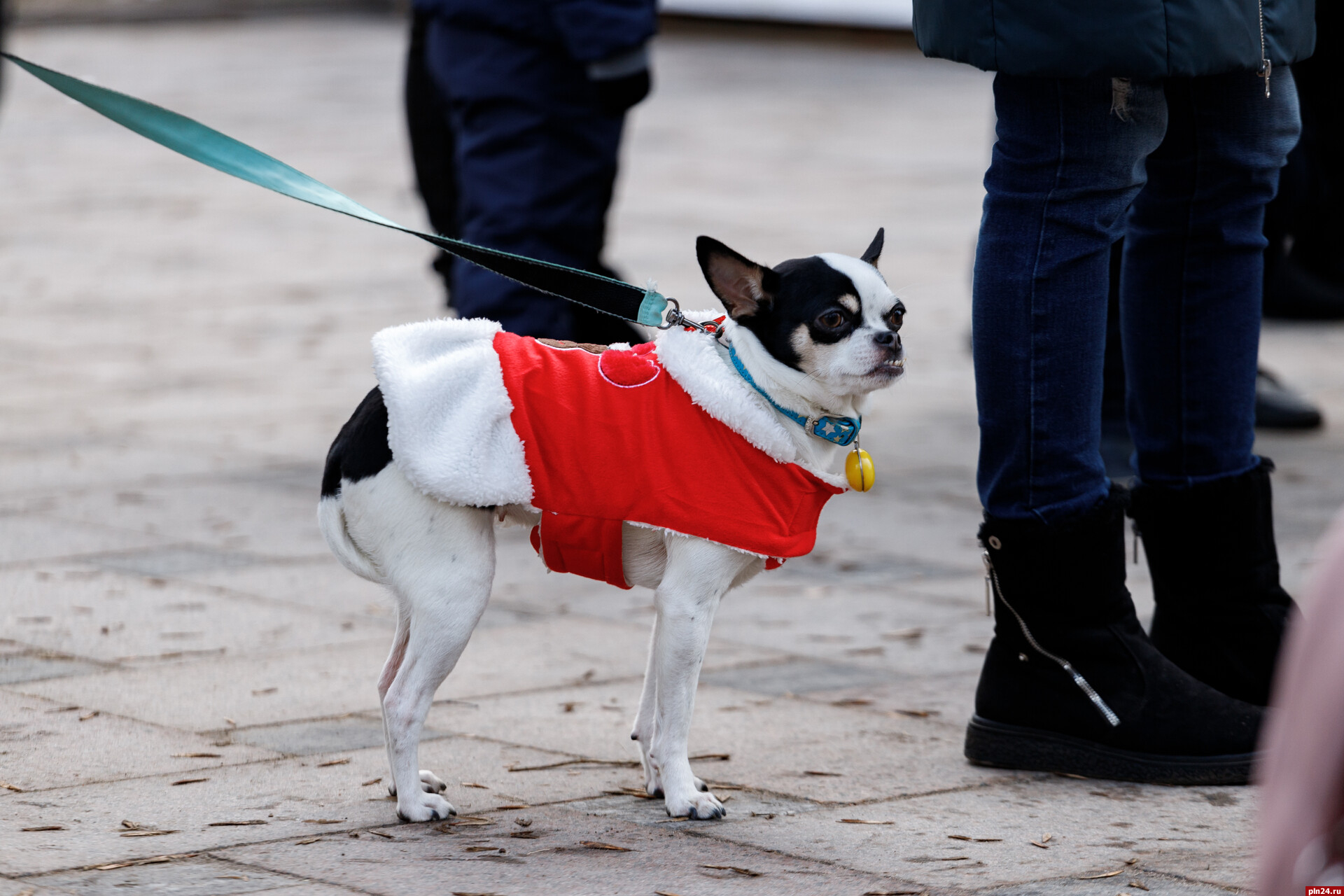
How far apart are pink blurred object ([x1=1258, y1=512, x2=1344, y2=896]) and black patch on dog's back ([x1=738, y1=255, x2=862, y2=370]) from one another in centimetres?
152

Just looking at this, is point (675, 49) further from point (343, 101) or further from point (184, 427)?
point (184, 427)

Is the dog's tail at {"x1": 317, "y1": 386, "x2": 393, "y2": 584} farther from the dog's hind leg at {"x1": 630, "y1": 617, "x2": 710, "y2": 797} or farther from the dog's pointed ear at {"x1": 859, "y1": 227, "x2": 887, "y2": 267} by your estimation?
the dog's pointed ear at {"x1": 859, "y1": 227, "x2": 887, "y2": 267}

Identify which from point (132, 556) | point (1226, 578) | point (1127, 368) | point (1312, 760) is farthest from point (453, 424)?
point (132, 556)

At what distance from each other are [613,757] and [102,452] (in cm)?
325

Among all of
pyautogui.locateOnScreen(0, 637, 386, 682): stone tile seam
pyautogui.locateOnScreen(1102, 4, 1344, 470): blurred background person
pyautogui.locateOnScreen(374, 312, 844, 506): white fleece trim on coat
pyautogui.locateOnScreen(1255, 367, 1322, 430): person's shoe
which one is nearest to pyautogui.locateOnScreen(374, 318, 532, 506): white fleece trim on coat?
pyautogui.locateOnScreen(374, 312, 844, 506): white fleece trim on coat

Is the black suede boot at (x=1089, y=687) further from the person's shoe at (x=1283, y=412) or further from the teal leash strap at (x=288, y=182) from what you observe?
the person's shoe at (x=1283, y=412)

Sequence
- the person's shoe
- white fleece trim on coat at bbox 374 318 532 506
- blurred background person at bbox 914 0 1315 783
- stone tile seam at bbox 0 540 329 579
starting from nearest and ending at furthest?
white fleece trim on coat at bbox 374 318 532 506
blurred background person at bbox 914 0 1315 783
stone tile seam at bbox 0 540 329 579
the person's shoe

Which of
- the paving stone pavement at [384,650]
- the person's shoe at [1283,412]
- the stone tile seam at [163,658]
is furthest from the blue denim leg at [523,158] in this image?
the person's shoe at [1283,412]

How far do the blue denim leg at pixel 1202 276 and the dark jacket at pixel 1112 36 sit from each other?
198mm

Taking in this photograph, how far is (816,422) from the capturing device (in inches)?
117

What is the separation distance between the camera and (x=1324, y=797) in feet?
4.68

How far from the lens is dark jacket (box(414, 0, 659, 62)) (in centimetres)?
491

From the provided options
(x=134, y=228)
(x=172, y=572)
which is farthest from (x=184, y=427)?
(x=134, y=228)

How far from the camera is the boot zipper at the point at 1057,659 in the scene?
3.20 meters
